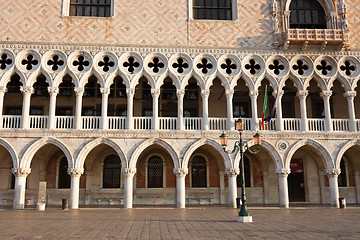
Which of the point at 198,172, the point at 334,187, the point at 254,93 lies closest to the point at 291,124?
the point at 254,93

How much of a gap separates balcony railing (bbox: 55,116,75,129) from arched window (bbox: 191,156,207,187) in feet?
22.0

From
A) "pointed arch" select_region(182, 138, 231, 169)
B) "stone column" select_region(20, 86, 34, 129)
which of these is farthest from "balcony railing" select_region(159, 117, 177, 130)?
"stone column" select_region(20, 86, 34, 129)

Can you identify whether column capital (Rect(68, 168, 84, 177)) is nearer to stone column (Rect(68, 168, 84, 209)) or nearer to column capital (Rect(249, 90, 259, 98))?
stone column (Rect(68, 168, 84, 209))

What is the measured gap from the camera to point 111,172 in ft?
62.4

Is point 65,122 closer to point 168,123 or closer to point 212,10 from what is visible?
point 168,123

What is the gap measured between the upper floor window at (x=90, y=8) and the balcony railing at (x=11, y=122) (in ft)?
19.3

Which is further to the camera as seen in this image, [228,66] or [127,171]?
[228,66]

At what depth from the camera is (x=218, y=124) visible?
675 inches

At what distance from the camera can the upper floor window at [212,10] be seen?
18428mm

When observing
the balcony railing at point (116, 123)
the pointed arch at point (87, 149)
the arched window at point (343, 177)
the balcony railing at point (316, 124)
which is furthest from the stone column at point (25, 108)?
the arched window at point (343, 177)

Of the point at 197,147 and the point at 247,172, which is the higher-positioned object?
the point at 197,147

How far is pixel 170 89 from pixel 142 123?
2.34 m

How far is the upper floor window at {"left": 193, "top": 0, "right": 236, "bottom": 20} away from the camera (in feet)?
60.5

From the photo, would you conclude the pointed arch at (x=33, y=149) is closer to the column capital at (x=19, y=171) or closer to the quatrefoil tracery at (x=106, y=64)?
the column capital at (x=19, y=171)
